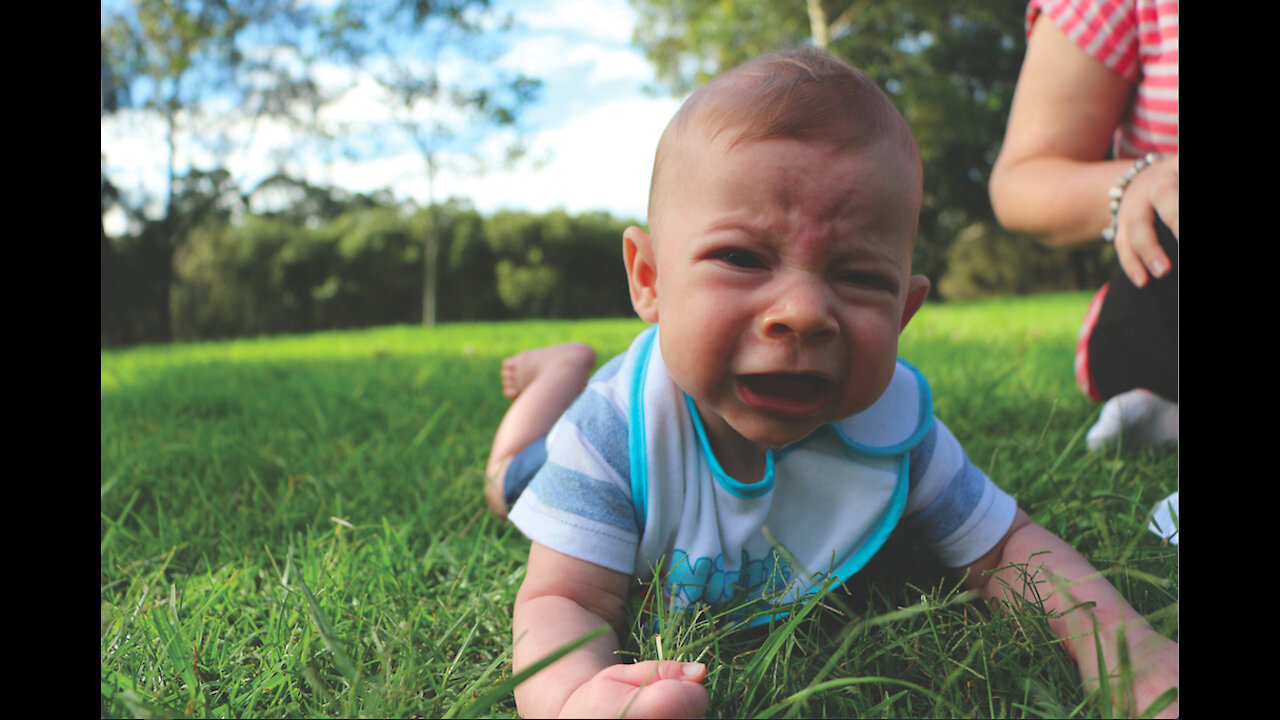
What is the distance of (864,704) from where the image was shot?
0.94 meters

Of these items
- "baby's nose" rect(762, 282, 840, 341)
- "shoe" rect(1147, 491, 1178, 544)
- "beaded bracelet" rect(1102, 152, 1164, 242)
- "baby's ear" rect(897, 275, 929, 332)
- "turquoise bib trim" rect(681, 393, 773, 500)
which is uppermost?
"beaded bracelet" rect(1102, 152, 1164, 242)

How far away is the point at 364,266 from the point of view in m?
15.7

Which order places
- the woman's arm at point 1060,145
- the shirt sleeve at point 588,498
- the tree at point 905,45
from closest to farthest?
the shirt sleeve at point 588,498, the woman's arm at point 1060,145, the tree at point 905,45

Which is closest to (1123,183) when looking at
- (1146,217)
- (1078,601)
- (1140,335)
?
(1146,217)

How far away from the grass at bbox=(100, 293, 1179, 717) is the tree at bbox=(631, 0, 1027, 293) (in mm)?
11653

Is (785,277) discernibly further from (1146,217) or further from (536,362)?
(536,362)

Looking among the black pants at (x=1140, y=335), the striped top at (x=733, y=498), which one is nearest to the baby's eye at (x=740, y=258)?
the striped top at (x=733, y=498)

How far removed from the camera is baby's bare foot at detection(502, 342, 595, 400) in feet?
6.72

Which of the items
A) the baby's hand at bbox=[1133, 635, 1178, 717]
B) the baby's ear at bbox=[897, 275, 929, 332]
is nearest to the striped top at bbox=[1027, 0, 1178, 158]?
the baby's ear at bbox=[897, 275, 929, 332]

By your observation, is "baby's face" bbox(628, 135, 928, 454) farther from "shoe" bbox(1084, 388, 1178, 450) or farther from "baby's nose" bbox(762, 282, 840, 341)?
"shoe" bbox(1084, 388, 1178, 450)

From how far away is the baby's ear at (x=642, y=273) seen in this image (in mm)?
Result: 1163

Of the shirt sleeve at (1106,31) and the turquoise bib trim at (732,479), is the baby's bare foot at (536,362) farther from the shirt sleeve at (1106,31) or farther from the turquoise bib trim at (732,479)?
the shirt sleeve at (1106,31)

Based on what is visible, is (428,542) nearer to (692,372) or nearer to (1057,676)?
(692,372)

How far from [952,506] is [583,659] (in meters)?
0.67
